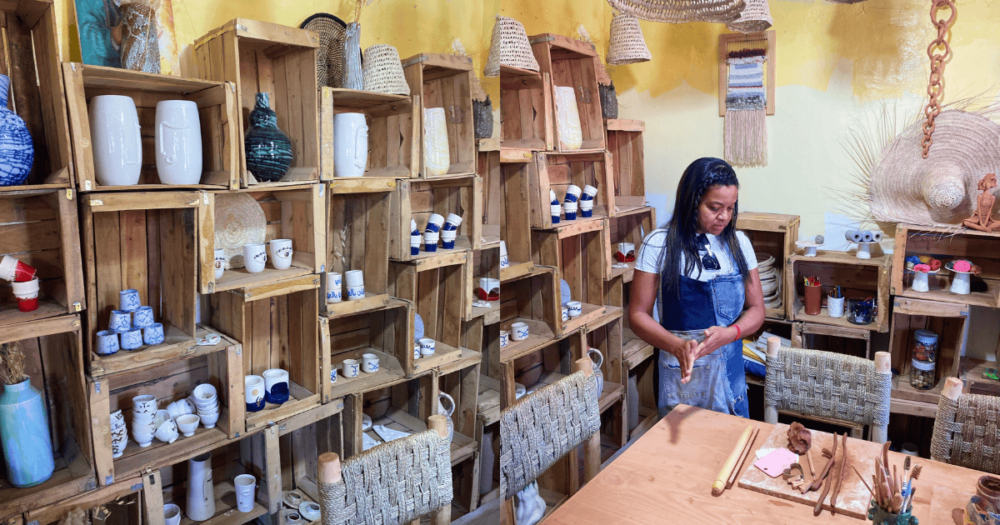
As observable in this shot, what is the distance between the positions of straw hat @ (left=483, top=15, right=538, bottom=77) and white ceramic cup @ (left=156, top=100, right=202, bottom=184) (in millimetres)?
365

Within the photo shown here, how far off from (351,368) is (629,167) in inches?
22.6

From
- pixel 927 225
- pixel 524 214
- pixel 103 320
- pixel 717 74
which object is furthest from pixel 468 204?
pixel 927 225

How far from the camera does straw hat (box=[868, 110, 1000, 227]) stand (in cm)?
157

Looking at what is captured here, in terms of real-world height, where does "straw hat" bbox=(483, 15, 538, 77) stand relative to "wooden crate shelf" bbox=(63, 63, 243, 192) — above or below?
above

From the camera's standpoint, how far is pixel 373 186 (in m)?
0.77

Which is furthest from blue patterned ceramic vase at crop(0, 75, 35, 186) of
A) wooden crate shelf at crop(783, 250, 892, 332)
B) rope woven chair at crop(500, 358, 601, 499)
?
wooden crate shelf at crop(783, 250, 892, 332)

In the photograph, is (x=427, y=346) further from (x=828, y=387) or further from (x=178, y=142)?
(x=828, y=387)

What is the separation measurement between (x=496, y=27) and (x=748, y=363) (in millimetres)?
1290

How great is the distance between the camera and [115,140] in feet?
2.10

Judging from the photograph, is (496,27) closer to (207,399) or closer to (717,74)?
(207,399)

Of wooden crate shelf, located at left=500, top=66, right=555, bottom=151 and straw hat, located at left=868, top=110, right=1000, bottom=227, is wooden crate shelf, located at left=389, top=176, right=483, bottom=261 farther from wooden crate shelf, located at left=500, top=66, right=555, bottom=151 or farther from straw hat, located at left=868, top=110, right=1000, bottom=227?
straw hat, located at left=868, top=110, right=1000, bottom=227

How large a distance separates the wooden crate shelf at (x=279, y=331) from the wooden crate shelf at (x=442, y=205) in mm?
140

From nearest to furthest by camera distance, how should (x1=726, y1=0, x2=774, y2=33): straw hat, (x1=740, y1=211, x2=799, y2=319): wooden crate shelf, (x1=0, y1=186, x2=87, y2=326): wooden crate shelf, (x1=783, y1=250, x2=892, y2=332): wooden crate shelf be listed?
Answer: (x1=0, y1=186, x2=87, y2=326): wooden crate shelf, (x1=726, y1=0, x2=774, y2=33): straw hat, (x1=740, y1=211, x2=799, y2=319): wooden crate shelf, (x1=783, y1=250, x2=892, y2=332): wooden crate shelf

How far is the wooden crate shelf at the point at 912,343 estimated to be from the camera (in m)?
1.63
